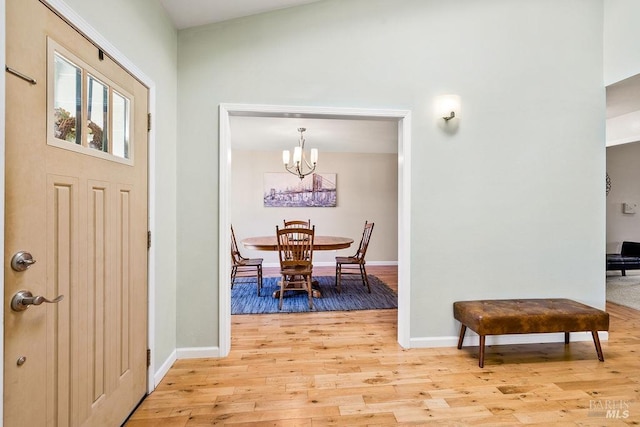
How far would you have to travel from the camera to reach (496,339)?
269 cm

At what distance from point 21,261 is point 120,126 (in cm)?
89

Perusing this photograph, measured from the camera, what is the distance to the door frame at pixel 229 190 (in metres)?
2.45

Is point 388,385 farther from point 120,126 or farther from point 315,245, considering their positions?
point 120,126

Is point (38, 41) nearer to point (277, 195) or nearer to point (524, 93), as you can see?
point (524, 93)

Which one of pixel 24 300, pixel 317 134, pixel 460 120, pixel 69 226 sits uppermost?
pixel 317 134

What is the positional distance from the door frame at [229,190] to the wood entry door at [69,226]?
0.68 metres

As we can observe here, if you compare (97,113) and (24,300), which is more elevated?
(97,113)

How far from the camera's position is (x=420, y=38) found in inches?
103

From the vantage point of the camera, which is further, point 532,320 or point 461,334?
point 461,334

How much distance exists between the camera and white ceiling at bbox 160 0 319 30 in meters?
2.17

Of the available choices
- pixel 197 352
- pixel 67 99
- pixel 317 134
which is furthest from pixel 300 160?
pixel 67 99

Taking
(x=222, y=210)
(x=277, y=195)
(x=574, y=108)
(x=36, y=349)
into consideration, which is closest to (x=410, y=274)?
(x=222, y=210)

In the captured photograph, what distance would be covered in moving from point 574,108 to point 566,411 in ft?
7.91

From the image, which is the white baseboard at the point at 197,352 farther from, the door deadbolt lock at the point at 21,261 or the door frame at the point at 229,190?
the door deadbolt lock at the point at 21,261
